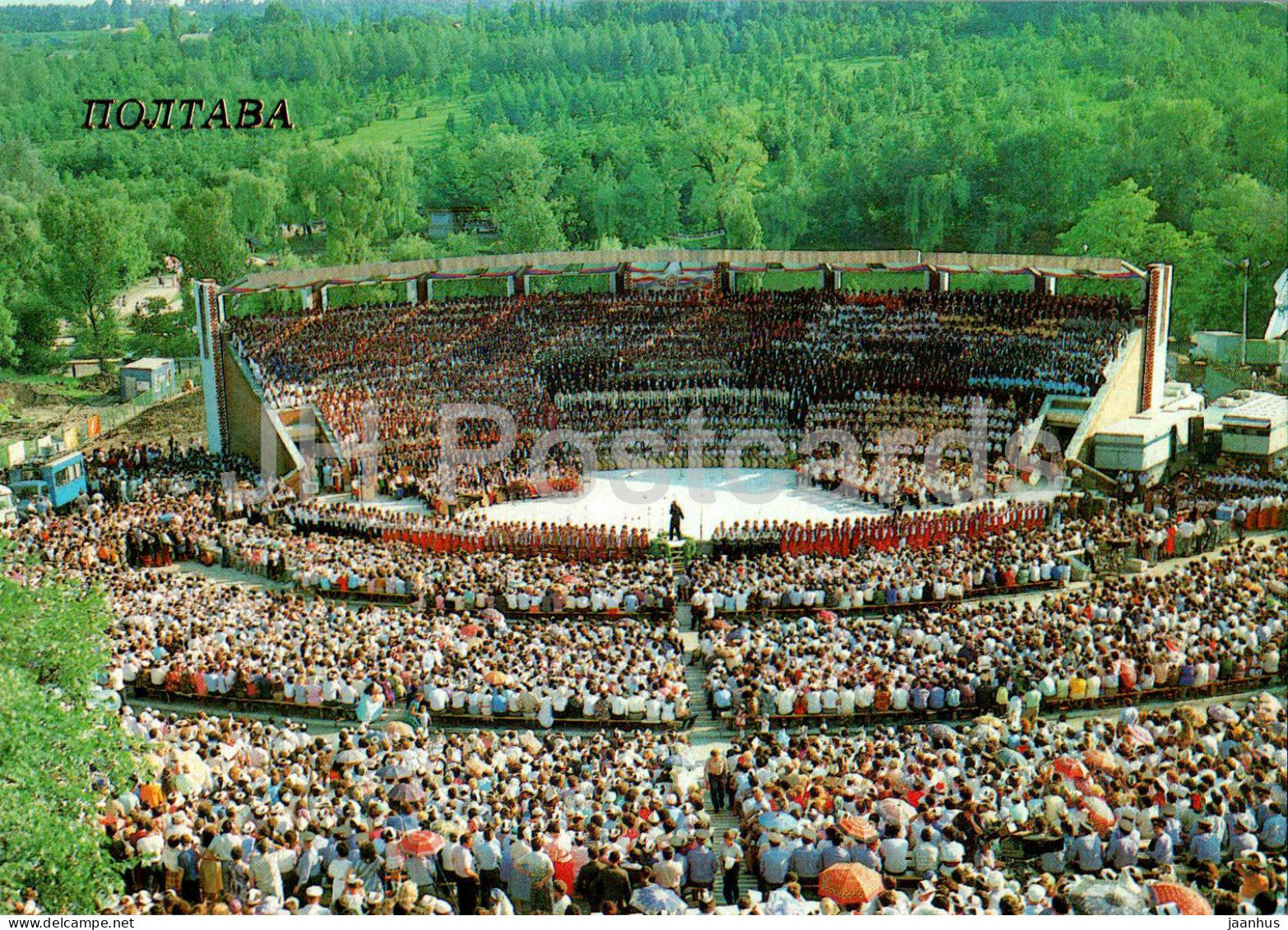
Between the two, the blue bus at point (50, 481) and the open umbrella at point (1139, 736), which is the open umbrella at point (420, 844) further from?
the blue bus at point (50, 481)

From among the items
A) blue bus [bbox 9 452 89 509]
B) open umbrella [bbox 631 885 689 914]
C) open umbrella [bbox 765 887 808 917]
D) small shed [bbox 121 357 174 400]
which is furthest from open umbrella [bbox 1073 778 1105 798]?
small shed [bbox 121 357 174 400]

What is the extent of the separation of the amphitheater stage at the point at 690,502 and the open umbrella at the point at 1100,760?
1941 cm

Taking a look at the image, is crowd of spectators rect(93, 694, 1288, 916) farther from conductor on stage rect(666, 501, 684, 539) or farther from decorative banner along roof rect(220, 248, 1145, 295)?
decorative banner along roof rect(220, 248, 1145, 295)

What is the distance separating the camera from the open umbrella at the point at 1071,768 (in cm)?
1909

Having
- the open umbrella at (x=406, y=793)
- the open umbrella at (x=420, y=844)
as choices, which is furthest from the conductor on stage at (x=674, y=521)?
the open umbrella at (x=420, y=844)

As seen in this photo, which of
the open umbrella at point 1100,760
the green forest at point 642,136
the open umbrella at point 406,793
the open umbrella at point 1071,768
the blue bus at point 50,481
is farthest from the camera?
the green forest at point 642,136

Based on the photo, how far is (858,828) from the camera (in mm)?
17469

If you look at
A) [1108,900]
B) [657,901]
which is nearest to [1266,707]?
[1108,900]

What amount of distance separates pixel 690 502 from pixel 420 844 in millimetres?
25033

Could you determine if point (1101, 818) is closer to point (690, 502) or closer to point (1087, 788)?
point (1087, 788)

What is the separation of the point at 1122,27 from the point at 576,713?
11593cm

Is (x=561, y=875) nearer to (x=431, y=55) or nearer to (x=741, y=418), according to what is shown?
(x=741, y=418)

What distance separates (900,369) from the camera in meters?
49.9

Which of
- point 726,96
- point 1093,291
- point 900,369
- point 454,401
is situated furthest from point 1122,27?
point 454,401
